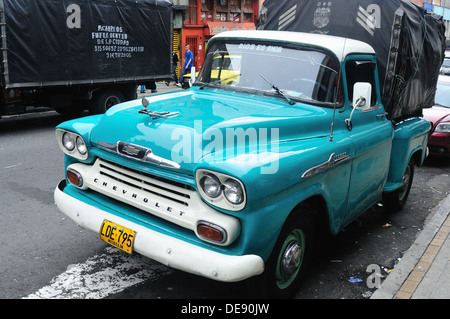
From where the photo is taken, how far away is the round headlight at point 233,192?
2.94 m

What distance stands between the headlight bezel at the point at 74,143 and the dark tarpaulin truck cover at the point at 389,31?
337 centimetres

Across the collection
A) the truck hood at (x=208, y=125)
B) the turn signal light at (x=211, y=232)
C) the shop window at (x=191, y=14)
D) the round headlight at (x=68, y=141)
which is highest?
the shop window at (x=191, y=14)

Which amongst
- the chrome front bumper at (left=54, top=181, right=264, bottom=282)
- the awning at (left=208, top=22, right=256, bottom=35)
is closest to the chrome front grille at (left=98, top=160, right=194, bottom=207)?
the chrome front bumper at (left=54, top=181, right=264, bottom=282)

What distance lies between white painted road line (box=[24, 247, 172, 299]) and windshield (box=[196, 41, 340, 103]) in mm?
1853

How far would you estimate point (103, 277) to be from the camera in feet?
13.0

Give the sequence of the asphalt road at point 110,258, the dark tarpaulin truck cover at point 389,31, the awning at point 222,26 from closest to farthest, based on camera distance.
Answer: the asphalt road at point 110,258
the dark tarpaulin truck cover at point 389,31
the awning at point 222,26

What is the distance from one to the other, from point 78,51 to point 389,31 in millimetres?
7542

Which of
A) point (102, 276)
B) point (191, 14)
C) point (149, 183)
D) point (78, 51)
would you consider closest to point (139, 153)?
point (149, 183)

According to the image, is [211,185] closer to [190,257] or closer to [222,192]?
[222,192]

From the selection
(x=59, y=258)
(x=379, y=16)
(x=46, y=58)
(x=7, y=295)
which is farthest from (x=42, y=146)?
(x=379, y=16)

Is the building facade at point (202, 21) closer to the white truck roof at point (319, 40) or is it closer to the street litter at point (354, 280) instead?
the white truck roof at point (319, 40)

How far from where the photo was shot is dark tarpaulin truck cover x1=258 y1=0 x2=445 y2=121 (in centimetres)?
545

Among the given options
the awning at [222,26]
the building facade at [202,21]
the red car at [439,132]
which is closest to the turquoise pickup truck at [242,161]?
the red car at [439,132]

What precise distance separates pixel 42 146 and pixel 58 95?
247 centimetres
